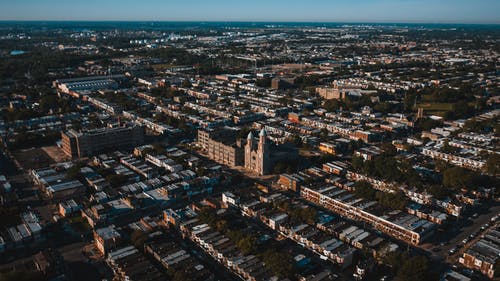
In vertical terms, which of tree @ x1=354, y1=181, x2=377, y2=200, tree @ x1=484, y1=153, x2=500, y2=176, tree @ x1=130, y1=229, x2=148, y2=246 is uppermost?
tree @ x1=484, y1=153, x2=500, y2=176

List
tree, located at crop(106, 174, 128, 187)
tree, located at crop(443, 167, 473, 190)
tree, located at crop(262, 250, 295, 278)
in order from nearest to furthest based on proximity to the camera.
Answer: tree, located at crop(262, 250, 295, 278), tree, located at crop(443, 167, 473, 190), tree, located at crop(106, 174, 128, 187)

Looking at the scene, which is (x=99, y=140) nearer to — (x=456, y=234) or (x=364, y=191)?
(x=364, y=191)

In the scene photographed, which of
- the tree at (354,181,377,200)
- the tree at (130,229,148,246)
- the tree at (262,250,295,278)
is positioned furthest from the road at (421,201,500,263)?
the tree at (130,229,148,246)

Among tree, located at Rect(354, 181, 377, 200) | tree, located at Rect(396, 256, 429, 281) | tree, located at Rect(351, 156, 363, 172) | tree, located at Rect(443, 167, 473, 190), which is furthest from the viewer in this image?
tree, located at Rect(351, 156, 363, 172)

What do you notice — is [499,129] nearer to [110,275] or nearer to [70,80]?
[110,275]

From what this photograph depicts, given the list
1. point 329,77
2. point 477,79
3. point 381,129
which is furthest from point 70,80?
point 477,79

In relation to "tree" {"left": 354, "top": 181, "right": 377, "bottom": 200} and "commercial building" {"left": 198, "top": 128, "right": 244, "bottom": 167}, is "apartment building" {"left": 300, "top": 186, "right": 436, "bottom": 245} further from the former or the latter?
"commercial building" {"left": 198, "top": 128, "right": 244, "bottom": 167}

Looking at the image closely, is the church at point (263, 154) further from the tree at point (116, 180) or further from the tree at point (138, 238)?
the tree at point (138, 238)

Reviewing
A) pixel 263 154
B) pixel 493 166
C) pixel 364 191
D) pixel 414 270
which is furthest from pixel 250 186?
pixel 493 166

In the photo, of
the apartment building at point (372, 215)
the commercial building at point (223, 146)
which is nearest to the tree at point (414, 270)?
the apartment building at point (372, 215)
